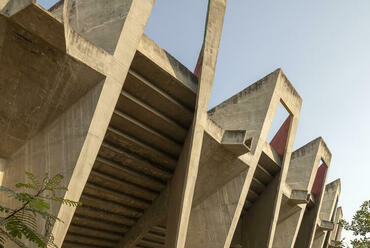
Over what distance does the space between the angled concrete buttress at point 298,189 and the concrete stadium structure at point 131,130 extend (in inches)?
8.7

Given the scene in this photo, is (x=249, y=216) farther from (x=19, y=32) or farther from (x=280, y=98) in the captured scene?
(x=19, y=32)

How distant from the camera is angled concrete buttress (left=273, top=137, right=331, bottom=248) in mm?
22859

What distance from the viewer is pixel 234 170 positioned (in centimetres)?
1705

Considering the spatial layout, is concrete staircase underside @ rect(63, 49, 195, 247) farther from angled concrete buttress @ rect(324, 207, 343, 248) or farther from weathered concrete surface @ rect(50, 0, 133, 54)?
angled concrete buttress @ rect(324, 207, 343, 248)

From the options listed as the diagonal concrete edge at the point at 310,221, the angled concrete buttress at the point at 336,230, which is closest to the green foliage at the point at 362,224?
the diagonal concrete edge at the point at 310,221

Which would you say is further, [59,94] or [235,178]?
[235,178]

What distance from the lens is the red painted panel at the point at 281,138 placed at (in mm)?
21448

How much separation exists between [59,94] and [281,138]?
1550 centimetres

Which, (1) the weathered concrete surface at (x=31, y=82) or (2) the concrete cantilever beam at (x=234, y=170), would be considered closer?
(1) the weathered concrete surface at (x=31, y=82)

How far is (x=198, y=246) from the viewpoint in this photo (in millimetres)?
16906

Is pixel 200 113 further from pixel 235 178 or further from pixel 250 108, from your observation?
pixel 250 108

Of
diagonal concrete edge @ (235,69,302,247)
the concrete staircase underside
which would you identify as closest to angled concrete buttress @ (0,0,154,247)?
the concrete staircase underside

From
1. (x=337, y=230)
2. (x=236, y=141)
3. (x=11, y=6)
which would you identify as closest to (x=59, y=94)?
(x=11, y=6)

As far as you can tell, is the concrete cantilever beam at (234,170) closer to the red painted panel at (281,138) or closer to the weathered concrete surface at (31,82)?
the red painted panel at (281,138)
